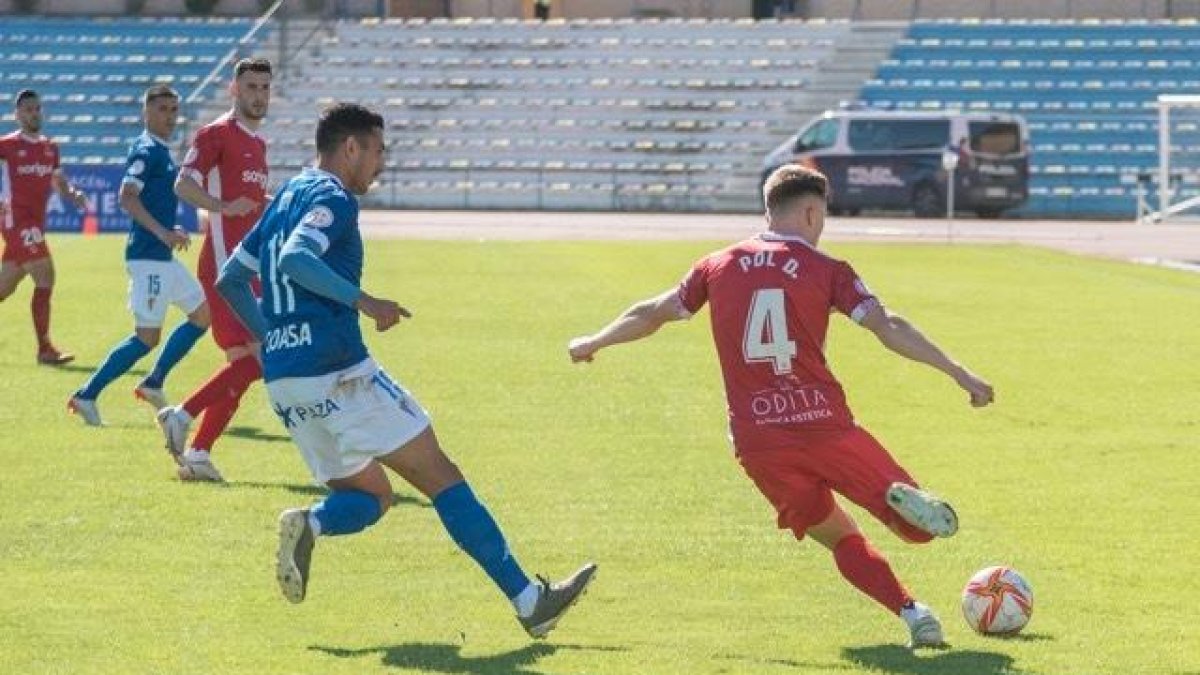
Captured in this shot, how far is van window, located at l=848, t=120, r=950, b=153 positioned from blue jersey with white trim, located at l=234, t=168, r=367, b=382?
46314mm

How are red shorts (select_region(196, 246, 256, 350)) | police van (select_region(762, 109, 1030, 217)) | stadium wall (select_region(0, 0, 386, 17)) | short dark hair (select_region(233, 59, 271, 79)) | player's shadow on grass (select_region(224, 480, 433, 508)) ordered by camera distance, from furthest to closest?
1. stadium wall (select_region(0, 0, 386, 17))
2. police van (select_region(762, 109, 1030, 217))
3. red shorts (select_region(196, 246, 256, 350))
4. short dark hair (select_region(233, 59, 271, 79))
5. player's shadow on grass (select_region(224, 480, 433, 508))

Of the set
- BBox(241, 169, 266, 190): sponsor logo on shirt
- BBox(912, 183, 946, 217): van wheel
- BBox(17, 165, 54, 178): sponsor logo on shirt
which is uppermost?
BBox(241, 169, 266, 190): sponsor logo on shirt

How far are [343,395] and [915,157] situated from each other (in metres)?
46.6

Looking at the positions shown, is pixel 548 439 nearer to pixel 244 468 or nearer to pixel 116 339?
pixel 244 468

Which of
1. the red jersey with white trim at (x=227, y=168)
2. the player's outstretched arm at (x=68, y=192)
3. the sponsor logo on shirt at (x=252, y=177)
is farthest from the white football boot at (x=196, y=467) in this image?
the player's outstretched arm at (x=68, y=192)

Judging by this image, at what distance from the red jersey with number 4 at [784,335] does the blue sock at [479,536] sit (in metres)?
0.94

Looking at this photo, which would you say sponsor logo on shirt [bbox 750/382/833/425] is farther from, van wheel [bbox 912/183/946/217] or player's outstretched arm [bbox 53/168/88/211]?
van wheel [bbox 912/183/946/217]

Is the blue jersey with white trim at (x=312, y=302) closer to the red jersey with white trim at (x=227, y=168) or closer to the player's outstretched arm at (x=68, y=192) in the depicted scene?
the red jersey with white trim at (x=227, y=168)

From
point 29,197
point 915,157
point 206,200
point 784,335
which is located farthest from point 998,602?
point 915,157

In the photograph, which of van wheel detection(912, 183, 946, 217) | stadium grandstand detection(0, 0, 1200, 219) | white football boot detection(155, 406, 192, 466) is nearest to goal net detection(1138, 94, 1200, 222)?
stadium grandstand detection(0, 0, 1200, 219)

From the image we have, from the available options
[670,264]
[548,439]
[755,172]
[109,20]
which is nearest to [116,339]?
[548,439]

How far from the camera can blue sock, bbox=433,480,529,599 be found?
9055mm

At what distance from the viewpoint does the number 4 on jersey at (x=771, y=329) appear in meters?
8.99

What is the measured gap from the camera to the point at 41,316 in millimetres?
21094
